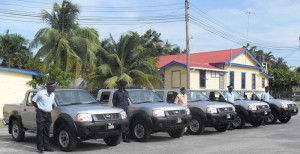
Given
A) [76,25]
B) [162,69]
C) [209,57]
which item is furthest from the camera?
[209,57]

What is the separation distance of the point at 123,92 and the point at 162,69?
2335 cm

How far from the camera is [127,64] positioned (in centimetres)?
3061

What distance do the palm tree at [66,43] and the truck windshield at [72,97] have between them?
1673 centimetres

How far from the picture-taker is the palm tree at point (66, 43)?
29.2 m

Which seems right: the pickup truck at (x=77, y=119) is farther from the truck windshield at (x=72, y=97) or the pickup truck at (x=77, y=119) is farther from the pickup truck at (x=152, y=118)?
the pickup truck at (x=152, y=118)

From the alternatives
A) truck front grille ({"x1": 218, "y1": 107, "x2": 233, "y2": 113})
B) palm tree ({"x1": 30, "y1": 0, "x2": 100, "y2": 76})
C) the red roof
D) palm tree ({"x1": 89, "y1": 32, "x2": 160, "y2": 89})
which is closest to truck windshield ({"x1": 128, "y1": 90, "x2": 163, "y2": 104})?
truck front grille ({"x1": 218, "y1": 107, "x2": 233, "y2": 113})

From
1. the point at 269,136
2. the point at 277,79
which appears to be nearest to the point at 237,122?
the point at 269,136

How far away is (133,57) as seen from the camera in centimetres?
3038

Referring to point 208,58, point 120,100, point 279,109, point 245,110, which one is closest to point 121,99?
point 120,100

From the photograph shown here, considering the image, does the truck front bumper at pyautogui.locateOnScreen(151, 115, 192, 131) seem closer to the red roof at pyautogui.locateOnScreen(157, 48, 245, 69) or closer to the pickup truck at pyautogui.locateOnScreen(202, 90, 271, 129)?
the pickup truck at pyautogui.locateOnScreen(202, 90, 271, 129)

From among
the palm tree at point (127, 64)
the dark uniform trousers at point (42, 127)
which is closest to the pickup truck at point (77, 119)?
the dark uniform trousers at point (42, 127)

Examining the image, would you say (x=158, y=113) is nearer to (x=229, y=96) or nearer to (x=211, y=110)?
(x=211, y=110)

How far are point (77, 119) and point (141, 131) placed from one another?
2976 mm

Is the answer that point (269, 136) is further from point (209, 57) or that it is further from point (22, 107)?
point (209, 57)
